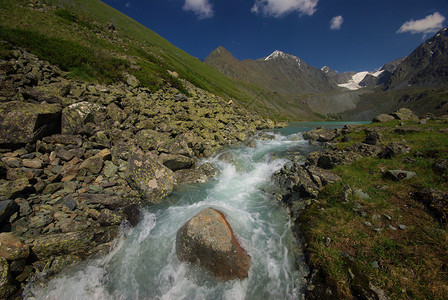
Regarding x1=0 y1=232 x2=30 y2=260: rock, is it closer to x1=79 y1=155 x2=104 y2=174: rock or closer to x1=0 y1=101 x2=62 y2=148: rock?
x1=79 y1=155 x2=104 y2=174: rock

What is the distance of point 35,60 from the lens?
15.5 m

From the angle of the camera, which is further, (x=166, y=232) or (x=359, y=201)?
(x=166, y=232)

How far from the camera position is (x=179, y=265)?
6.92 metres

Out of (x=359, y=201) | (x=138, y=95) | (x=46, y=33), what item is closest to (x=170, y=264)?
(x=359, y=201)

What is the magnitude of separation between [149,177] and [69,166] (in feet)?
14.7

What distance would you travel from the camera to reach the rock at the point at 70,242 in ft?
20.6

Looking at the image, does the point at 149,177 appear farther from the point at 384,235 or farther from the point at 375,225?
the point at 384,235

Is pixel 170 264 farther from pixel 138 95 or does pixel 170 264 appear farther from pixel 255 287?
pixel 138 95

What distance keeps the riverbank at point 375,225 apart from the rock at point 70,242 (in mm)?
8771


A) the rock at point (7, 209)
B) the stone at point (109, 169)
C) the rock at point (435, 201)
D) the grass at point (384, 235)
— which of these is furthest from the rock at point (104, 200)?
the rock at point (435, 201)

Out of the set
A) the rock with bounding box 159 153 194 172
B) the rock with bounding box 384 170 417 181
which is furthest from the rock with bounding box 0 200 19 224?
the rock with bounding box 384 170 417 181

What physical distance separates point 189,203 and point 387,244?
959cm

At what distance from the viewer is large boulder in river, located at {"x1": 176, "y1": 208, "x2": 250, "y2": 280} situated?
21.2 ft

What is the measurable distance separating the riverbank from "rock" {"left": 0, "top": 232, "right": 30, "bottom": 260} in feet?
32.7
